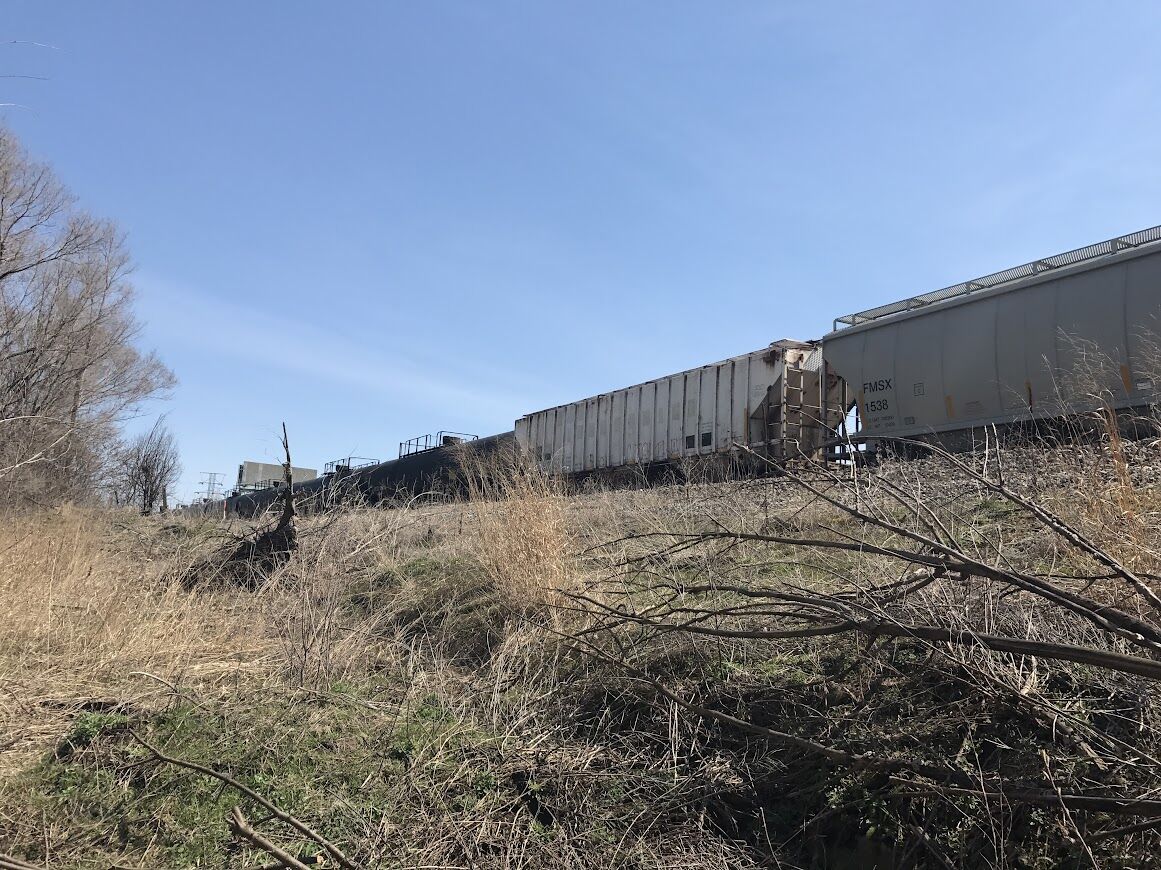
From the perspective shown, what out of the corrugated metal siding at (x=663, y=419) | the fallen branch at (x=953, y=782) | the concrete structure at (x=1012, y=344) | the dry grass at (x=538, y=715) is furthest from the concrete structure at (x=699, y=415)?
the fallen branch at (x=953, y=782)

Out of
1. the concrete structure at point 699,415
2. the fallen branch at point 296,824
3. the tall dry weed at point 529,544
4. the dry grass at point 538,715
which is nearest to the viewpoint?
the fallen branch at point 296,824

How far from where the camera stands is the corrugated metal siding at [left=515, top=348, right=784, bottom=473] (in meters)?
17.0

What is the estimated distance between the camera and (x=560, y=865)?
3.28m

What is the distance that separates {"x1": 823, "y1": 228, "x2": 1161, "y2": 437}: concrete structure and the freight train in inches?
0.7

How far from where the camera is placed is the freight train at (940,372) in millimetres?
9875

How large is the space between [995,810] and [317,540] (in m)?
6.96

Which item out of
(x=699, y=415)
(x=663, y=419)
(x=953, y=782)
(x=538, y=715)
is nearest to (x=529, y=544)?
(x=538, y=715)

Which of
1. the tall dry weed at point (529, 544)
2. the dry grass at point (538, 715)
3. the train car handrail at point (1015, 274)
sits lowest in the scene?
the dry grass at point (538, 715)

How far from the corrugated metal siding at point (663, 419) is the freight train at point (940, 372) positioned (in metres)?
0.04

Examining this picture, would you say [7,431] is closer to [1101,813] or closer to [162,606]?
[162,606]

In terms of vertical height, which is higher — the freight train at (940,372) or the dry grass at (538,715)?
the freight train at (940,372)

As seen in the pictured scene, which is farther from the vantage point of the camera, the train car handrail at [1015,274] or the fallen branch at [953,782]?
the train car handrail at [1015,274]

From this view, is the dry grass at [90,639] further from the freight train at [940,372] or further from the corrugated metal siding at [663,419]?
the corrugated metal siding at [663,419]

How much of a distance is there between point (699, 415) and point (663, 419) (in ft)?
4.81
